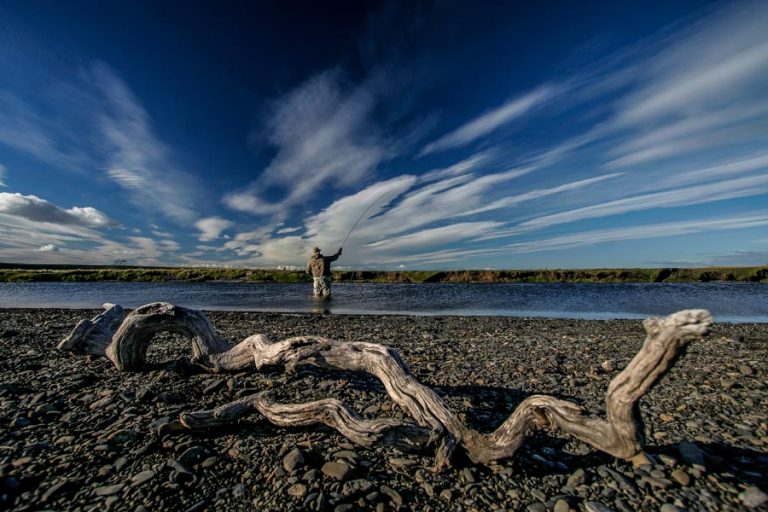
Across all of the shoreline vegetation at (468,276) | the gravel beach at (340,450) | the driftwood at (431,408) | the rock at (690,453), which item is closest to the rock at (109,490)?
the gravel beach at (340,450)

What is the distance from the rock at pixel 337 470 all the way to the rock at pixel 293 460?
0.31 m

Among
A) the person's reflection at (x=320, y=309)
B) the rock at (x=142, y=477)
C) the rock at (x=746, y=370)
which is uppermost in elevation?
the rock at (x=142, y=477)

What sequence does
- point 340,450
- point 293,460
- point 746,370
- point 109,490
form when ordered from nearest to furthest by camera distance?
point 109,490
point 293,460
point 340,450
point 746,370

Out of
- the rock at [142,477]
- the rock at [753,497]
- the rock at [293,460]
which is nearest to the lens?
the rock at [753,497]

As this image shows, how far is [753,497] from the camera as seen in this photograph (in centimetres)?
354

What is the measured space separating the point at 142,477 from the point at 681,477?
20.9ft

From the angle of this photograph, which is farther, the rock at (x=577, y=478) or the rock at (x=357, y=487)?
the rock at (x=577, y=478)

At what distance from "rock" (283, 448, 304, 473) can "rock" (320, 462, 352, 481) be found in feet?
1.01

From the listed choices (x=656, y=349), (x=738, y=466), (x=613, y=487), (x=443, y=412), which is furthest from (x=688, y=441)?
(x=443, y=412)

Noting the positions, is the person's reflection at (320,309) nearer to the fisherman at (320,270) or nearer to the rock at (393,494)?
the fisherman at (320,270)

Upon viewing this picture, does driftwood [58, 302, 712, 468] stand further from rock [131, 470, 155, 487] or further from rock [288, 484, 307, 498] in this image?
rock [288, 484, 307, 498]

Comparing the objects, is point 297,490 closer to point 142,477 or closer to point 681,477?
point 142,477

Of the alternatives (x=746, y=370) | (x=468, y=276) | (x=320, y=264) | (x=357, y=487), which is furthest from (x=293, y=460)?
(x=468, y=276)

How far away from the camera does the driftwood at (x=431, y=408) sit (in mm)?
3262
